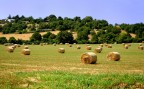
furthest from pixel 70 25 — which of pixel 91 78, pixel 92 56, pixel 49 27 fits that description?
pixel 91 78

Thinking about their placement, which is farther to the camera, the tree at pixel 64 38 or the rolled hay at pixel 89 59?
the tree at pixel 64 38

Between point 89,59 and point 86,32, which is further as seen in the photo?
point 86,32

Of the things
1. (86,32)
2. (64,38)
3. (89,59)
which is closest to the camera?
(89,59)

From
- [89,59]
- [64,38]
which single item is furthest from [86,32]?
[89,59]

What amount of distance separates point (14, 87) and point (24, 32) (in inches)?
5968

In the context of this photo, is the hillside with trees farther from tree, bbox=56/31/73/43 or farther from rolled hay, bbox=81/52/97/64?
rolled hay, bbox=81/52/97/64

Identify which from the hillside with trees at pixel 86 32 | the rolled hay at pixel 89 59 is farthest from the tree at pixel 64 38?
the rolled hay at pixel 89 59

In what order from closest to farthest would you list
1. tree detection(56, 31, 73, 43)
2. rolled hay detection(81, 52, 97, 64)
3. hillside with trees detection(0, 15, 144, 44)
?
rolled hay detection(81, 52, 97, 64) < hillside with trees detection(0, 15, 144, 44) < tree detection(56, 31, 73, 43)

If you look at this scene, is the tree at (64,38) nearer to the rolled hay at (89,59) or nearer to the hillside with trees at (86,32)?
the hillside with trees at (86,32)

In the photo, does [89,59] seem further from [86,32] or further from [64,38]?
[86,32]

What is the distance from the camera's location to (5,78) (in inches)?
654

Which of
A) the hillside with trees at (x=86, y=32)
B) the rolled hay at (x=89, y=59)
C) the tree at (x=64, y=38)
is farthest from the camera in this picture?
the tree at (x=64, y=38)

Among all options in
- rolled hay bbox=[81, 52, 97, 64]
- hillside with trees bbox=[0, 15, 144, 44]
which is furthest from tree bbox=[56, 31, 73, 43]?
rolled hay bbox=[81, 52, 97, 64]

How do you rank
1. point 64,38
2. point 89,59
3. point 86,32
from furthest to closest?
point 86,32
point 64,38
point 89,59
